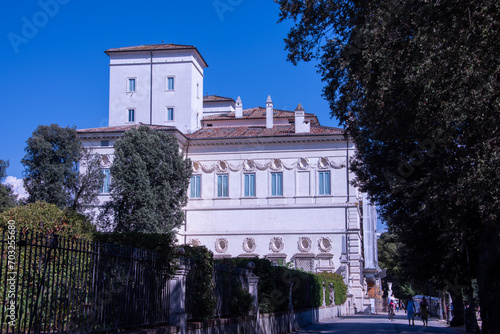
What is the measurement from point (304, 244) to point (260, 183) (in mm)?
6074

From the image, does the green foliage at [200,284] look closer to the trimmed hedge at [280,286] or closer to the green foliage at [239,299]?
the green foliage at [239,299]

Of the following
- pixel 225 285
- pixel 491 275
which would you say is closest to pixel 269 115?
pixel 225 285

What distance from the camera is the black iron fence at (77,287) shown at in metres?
7.13

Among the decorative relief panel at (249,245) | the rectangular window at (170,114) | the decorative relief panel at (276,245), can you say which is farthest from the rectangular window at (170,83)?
the decorative relief panel at (276,245)

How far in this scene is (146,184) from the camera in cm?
4019

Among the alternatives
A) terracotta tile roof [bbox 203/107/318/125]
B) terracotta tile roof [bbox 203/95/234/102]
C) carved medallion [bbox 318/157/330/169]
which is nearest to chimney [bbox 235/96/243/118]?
terracotta tile roof [bbox 203/107/318/125]

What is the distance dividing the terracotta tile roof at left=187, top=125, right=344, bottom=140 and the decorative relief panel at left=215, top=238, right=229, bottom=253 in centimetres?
843

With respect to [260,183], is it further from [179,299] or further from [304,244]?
[179,299]

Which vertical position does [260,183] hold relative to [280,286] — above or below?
above

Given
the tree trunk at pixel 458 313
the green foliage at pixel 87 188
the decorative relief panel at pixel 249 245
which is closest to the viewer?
the tree trunk at pixel 458 313

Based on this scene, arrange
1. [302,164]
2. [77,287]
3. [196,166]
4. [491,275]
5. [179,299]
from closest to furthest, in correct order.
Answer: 1. [77,287]
2. [179,299]
3. [491,275]
4. [302,164]
5. [196,166]

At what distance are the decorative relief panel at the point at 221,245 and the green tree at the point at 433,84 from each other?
29823mm

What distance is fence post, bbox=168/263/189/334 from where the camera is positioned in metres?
11.5

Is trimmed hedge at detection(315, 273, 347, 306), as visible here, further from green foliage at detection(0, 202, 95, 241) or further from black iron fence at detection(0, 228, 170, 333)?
black iron fence at detection(0, 228, 170, 333)
